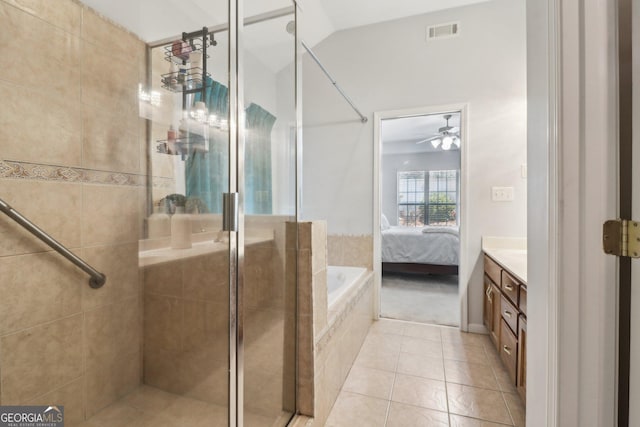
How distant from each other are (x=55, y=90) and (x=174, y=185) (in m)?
0.61

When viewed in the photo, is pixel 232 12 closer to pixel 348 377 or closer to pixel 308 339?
pixel 308 339

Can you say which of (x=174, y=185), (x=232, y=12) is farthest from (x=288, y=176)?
(x=232, y=12)

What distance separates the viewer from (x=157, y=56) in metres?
1.38

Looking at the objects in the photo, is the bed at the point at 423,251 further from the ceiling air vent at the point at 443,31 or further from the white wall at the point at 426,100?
the ceiling air vent at the point at 443,31

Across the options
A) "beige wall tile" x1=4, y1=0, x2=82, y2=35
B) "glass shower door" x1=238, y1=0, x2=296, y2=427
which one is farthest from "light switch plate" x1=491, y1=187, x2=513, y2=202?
"beige wall tile" x1=4, y1=0, x2=82, y2=35

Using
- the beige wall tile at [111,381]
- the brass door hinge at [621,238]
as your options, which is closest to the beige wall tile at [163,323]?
the beige wall tile at [111,381]

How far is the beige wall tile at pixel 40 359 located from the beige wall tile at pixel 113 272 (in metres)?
0.10

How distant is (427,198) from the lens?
720 cm

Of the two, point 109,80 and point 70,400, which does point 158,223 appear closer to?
point 109,80

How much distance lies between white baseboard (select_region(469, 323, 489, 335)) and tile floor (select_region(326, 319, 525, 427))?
8 cm

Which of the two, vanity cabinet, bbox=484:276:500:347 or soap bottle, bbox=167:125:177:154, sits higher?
soap bottle, bbox=167:125:177:154

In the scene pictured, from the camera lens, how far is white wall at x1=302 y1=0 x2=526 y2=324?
8.32ft

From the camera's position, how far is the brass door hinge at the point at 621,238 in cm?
61

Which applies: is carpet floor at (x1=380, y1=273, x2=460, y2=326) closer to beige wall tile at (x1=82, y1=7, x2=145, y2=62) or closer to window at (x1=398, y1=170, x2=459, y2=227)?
window at (x1=398, y1=170, x2=459, y2=227)
